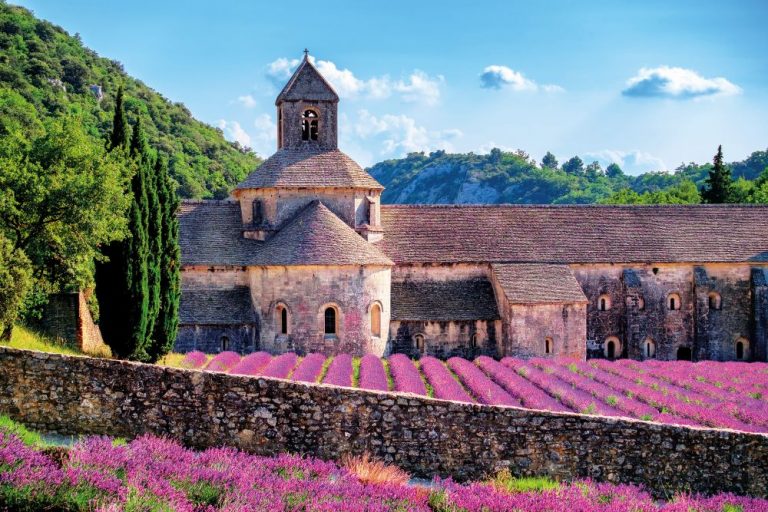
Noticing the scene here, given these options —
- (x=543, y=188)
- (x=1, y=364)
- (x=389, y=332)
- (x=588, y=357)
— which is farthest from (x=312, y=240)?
(x=543, y=188)

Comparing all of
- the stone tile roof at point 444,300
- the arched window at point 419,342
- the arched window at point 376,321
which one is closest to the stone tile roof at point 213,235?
the arched window at point 376,321

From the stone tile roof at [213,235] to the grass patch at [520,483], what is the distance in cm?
2738

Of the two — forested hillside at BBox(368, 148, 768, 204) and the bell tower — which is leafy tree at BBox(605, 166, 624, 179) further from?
the bell tower

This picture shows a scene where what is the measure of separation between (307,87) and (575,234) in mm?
16966

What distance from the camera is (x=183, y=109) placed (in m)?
105

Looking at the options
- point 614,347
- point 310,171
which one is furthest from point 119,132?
point 614,347

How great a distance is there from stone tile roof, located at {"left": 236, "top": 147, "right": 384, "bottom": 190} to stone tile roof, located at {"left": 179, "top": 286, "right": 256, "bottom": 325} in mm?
5900

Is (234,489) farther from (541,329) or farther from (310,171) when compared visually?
(310,171)

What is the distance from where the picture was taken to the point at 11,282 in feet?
80.1

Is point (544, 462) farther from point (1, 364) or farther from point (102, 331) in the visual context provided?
point (102, 331)

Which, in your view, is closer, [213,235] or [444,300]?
[444,300]

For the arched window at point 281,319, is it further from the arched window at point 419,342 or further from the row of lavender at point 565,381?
the arched window at point 419,342

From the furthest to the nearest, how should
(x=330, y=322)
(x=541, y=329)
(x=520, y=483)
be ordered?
1. (x=541, y=329)
2. (x=330, y=322)
3. (x=520, y=483)

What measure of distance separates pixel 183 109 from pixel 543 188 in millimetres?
63975
